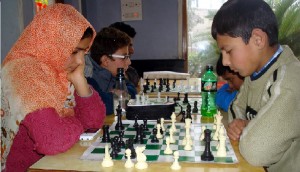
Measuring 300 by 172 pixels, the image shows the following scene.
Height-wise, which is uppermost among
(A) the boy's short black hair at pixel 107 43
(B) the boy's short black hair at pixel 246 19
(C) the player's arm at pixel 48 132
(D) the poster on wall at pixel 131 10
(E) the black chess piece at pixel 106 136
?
(D) the poster on wall at pixel 131 10

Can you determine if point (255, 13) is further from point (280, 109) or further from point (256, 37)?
point (280, 109)

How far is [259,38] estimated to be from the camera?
1.33 m

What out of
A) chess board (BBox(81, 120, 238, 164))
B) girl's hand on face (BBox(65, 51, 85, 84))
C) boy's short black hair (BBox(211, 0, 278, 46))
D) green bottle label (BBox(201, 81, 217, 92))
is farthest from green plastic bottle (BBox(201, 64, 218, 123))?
girl's hand on face (BBox(65, 51, 85, 84))

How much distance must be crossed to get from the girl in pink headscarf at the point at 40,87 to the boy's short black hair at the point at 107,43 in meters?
0.82

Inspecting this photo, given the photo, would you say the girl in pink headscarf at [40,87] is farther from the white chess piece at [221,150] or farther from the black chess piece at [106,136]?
the white chess piece at [221,150]

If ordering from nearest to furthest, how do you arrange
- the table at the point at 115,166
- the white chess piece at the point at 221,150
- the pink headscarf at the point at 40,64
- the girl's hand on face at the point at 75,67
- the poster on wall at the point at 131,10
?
the table at the point at 115,166, the white chess piece at the point at 221,150, the pink headscarf at the point at 40,64, the girl's hand on face at the point at 75,67, the poster on wall at the point at 131,10

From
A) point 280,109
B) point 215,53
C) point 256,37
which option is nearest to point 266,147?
point 280,109

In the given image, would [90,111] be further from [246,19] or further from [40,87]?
[246,19]

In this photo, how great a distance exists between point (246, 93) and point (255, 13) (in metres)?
0.49

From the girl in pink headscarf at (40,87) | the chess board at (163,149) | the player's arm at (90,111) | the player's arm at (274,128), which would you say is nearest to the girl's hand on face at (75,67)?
the girl in pink headscarf at (40,87)

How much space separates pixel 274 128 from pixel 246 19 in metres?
0.48

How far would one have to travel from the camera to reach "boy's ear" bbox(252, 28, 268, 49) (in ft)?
4.35

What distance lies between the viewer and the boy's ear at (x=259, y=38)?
4.35 ft

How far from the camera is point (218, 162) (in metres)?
1.09
